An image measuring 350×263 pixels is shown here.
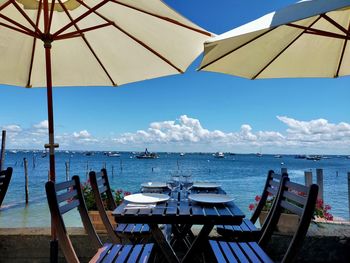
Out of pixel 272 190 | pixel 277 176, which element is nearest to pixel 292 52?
pixel 277 176

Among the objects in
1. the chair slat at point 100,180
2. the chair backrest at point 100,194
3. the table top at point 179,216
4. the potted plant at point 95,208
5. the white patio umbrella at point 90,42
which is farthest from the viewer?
the potted plant at point 95,208

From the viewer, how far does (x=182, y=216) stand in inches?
71.6

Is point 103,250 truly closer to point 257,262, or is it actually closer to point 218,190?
point 257,262

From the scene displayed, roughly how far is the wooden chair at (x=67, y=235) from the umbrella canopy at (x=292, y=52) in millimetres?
1438

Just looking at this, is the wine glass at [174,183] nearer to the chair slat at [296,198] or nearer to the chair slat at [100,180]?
the chair slat at [100,180]

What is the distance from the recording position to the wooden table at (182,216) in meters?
1.82

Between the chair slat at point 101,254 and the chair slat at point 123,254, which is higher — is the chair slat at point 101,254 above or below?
above

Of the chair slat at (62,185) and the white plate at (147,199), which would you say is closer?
the chair slat at (62,185)

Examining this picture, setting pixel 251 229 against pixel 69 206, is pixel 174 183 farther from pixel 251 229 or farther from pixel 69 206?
pixel 69 206

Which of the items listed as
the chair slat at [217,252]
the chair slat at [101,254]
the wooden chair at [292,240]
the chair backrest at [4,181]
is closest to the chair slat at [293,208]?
the wooden chair at [292,240]

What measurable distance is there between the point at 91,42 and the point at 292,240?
2.44 metres

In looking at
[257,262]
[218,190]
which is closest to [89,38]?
[218,190]

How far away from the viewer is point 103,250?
2.06m

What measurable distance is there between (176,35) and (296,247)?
190cm
